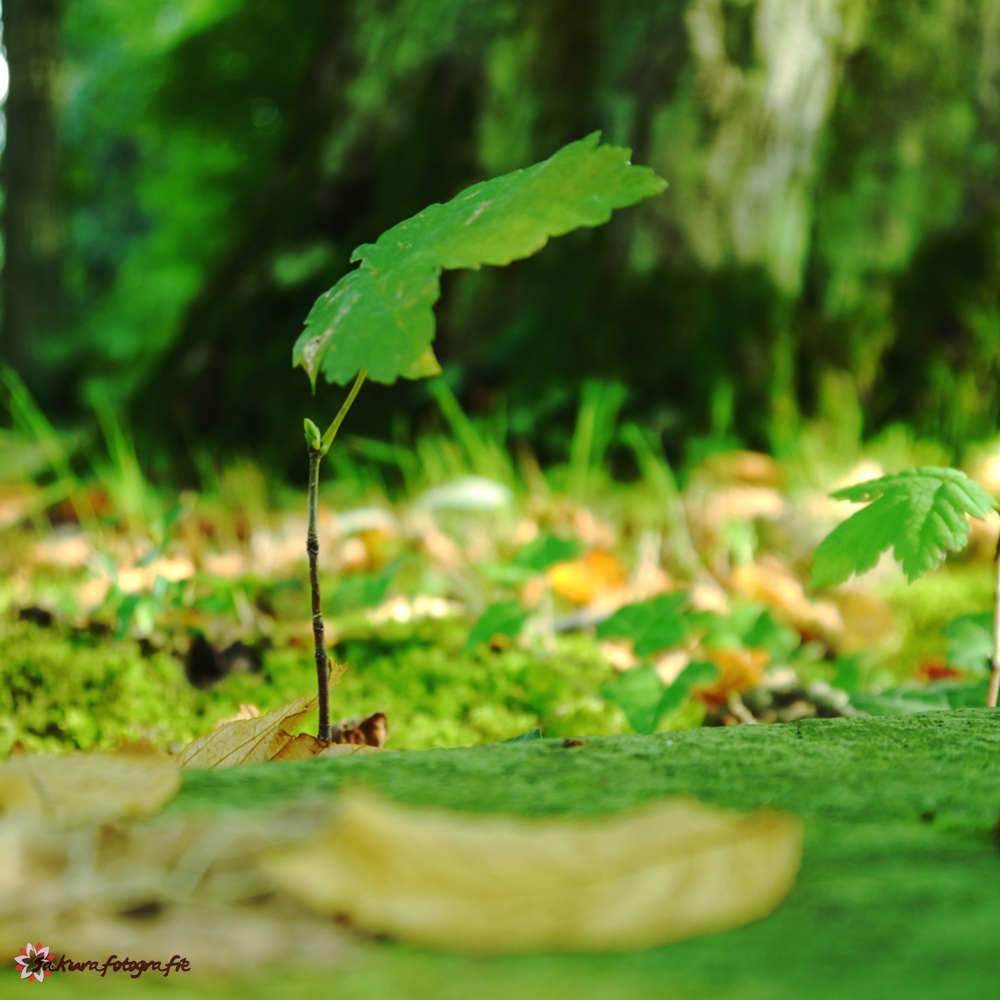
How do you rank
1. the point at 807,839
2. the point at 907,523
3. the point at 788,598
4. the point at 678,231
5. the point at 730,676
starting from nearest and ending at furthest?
the point at 807,839, the point at 907,523, the point at 730,676, the point at 788,598, the point at 678,231

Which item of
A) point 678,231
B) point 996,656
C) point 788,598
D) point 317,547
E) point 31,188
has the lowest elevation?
point 788,598

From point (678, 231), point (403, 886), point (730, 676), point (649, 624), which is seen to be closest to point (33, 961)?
point (403, 886)

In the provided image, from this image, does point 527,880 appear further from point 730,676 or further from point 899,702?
point 730,676

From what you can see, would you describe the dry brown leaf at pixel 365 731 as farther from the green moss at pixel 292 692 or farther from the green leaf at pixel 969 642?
the green leaf at pixel 969 642

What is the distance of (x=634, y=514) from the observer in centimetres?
272

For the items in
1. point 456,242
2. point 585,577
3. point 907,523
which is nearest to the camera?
point 456,242

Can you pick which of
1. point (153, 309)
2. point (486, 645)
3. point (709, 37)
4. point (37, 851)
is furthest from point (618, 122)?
→ point (153, 309)

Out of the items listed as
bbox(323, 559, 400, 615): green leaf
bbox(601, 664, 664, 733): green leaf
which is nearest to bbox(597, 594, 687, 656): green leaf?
bbox(601, 664, 664, 733): green leaf

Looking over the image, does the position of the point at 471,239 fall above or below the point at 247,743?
above

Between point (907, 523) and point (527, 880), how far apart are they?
2.49ft

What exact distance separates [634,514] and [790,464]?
0.57 metres

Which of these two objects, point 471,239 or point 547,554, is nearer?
point 471,239

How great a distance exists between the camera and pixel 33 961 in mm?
421

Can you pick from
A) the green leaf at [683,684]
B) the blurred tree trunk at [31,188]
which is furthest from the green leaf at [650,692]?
the blurred tree trunk at [31,188]
